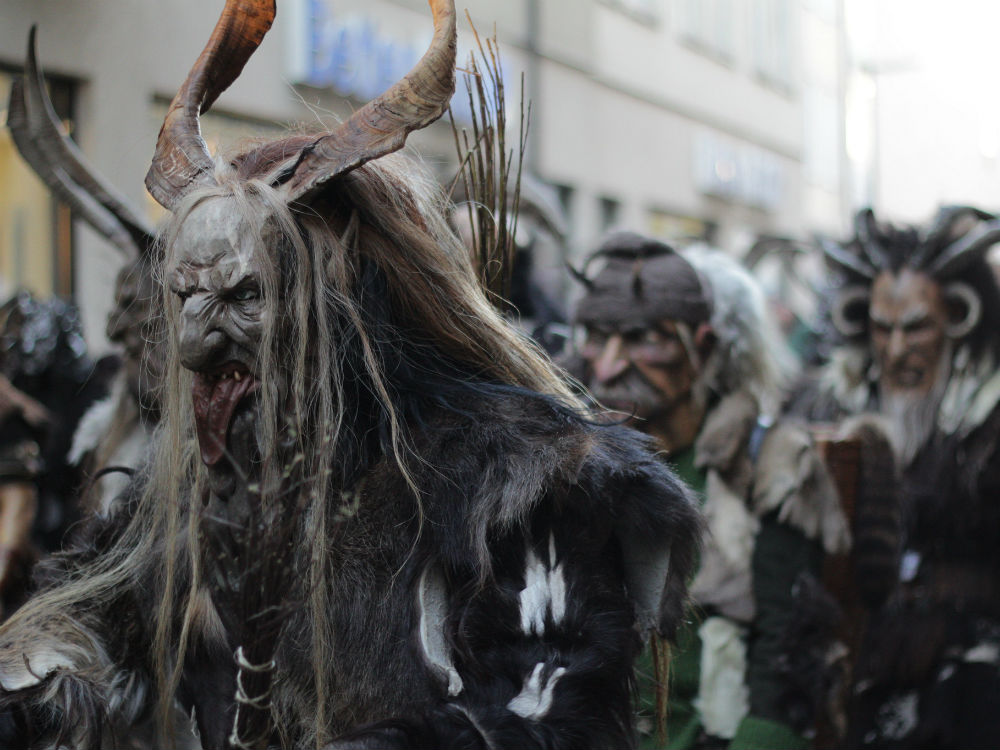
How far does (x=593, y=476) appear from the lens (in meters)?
2.00

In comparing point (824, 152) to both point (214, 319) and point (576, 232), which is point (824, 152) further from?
point (214, 319)

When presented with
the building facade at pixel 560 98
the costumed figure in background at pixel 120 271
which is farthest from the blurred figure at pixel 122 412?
the building facade at pixel 560 98

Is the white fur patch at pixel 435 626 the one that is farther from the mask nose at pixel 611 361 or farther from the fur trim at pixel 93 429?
the fur trim at pixel 93 429

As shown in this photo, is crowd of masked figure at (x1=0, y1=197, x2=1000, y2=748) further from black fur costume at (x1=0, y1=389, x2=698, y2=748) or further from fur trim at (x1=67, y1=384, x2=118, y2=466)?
black fur costume at (x1=0, y1=389, x2=698, y2=748)

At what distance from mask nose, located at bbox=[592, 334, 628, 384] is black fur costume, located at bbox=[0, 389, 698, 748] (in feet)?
5.00

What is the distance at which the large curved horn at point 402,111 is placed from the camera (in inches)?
79.4

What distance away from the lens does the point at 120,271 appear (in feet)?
13.8

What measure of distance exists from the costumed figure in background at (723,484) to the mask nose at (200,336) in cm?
150

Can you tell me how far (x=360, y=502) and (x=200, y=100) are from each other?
30.7 inches

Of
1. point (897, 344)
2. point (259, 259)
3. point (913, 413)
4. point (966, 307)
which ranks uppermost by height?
point (259, 259)

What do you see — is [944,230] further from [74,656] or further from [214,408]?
[74,656]

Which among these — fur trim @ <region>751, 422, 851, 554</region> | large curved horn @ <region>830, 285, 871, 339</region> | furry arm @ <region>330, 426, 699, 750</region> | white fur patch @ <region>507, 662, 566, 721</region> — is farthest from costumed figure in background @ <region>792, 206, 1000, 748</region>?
white fur patch @ <region>507, 662, 566, 721</region>

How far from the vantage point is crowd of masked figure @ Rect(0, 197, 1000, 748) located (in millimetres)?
3398

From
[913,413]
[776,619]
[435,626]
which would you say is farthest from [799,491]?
[435,626]
